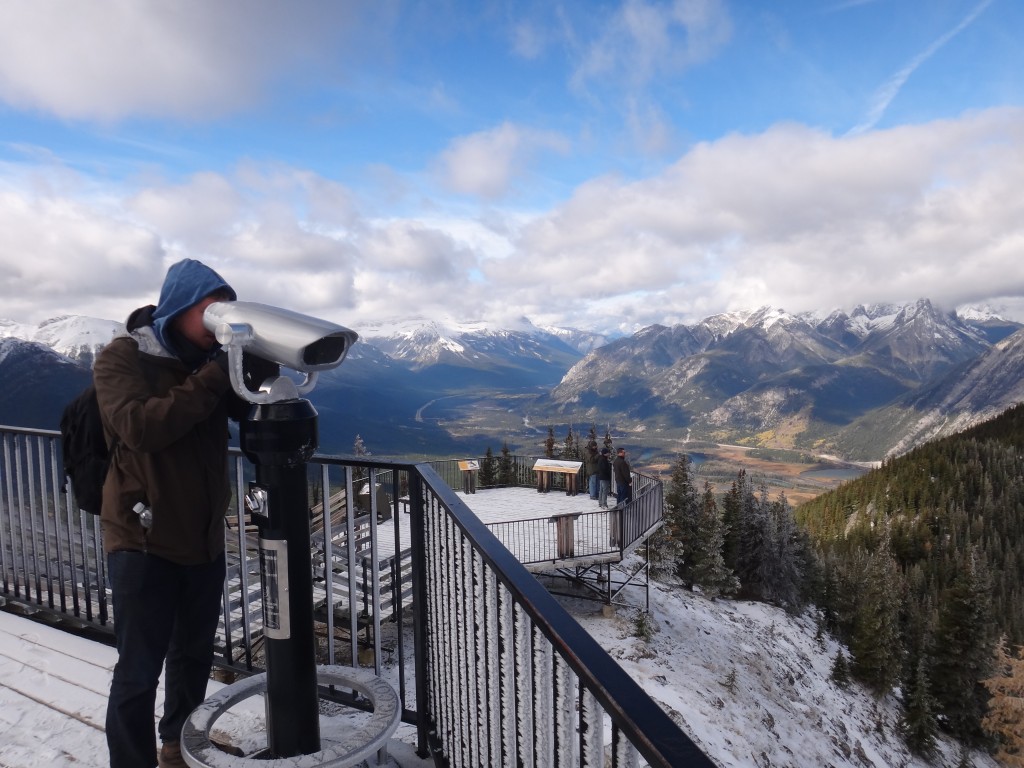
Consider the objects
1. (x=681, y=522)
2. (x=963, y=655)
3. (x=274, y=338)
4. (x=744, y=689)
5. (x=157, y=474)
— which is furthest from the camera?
(x=963, y=655)

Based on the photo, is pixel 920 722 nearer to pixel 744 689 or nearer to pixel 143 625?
Answer: pixel 744 689

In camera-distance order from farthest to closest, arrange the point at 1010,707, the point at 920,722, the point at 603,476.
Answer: the point at 920,722, the point at 1010,707, the point at 603,476

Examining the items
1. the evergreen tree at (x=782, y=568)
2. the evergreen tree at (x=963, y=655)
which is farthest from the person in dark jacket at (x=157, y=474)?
the evergreen tree at (x=782, y=568)

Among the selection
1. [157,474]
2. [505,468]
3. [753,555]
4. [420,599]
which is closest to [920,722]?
[753,555]

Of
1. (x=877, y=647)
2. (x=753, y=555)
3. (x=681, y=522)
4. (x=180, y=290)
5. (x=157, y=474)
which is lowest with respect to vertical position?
(x=877, y=647)

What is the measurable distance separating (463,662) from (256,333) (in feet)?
5.03

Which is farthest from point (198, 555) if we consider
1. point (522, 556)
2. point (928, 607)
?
point (928, 607)

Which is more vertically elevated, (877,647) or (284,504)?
(284,504)

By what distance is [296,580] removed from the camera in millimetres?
2260

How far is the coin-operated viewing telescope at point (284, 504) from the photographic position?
2006 millimetres

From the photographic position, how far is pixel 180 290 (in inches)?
87.3

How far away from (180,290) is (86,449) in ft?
2.50

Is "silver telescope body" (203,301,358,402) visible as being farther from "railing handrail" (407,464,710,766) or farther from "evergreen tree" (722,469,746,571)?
"evergreen tree" (722,469,746,571)

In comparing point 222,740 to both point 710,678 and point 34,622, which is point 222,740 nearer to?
point 34,622
